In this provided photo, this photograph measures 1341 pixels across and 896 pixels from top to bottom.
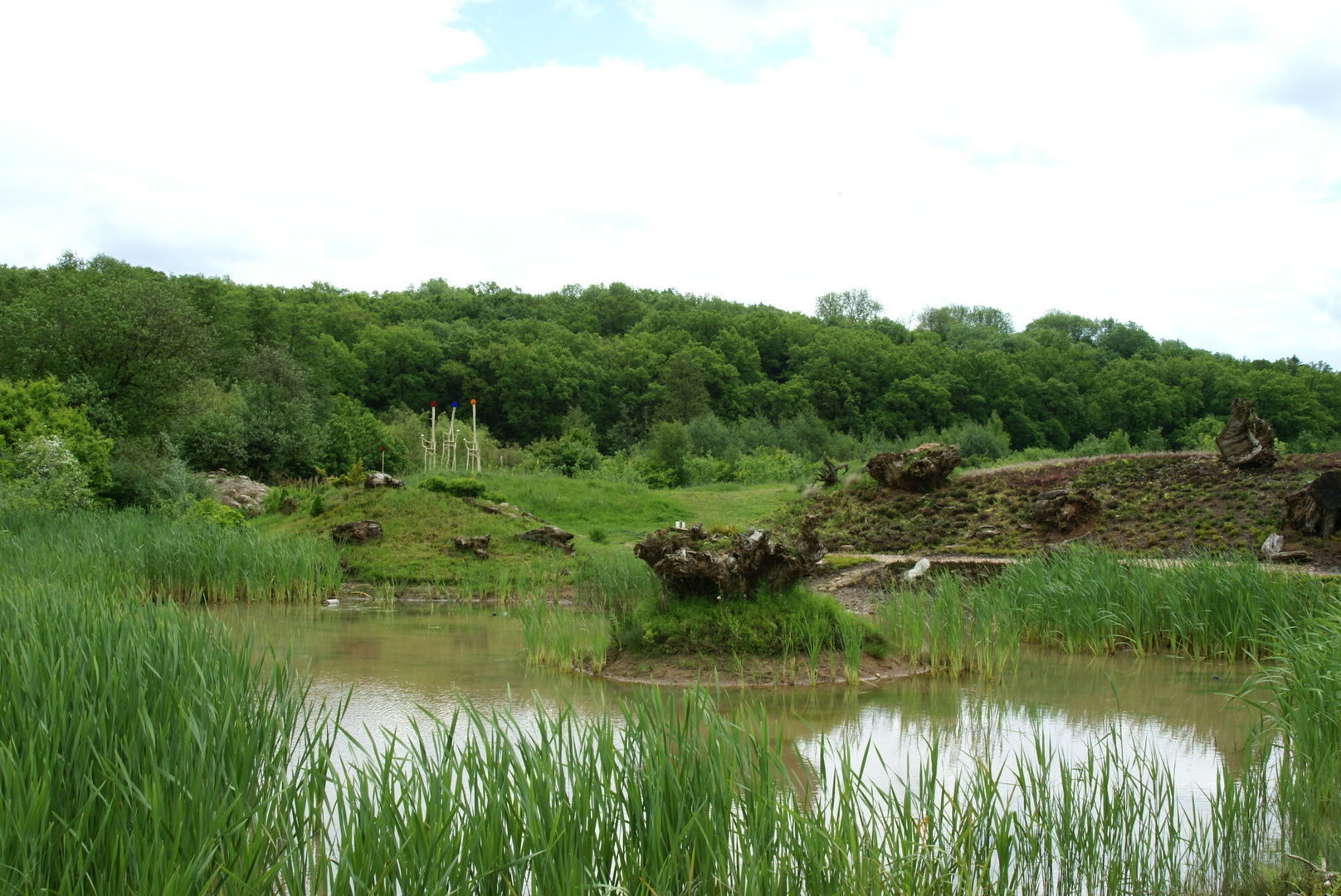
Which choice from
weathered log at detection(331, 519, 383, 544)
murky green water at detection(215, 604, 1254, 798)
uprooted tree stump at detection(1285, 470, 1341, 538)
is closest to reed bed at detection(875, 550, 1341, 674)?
murky green water at detection(215, 604, 1254, 798)

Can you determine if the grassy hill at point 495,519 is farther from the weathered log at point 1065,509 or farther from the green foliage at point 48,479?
the weathered log at point 1065,509

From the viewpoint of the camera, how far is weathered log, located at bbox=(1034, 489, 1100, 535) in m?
16.5

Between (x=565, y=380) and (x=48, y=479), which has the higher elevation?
(x=565, y=380)

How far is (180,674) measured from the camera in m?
4.66

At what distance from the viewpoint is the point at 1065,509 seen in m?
16.5

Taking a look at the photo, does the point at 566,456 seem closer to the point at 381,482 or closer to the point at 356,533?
the point at 381,482

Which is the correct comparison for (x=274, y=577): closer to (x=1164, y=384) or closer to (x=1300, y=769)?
(x=1300, y=769)

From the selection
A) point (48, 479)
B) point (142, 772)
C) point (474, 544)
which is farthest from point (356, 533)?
point (142, 772)

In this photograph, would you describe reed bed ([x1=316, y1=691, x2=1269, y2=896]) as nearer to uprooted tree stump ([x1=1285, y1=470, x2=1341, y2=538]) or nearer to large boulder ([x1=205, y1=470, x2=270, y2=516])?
uprooted tree stump ([x1=1285, y1=470, x2=1341, y2=538])

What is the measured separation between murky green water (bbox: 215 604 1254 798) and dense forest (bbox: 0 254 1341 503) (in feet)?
52.6

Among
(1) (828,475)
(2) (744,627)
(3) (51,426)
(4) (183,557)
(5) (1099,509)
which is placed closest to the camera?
(2) (744,627)

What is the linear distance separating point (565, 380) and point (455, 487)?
45263 millimetres

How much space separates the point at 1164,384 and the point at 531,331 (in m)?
50.2

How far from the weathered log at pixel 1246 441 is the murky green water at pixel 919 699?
391 inches
